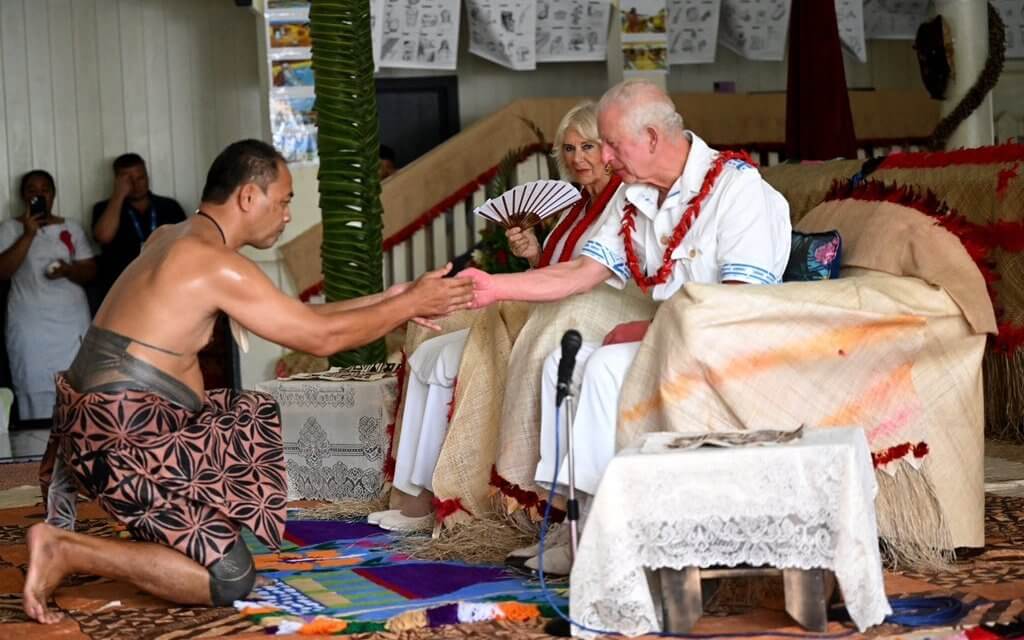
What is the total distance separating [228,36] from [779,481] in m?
9.97

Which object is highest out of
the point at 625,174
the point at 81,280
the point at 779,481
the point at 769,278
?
the point at 625,174

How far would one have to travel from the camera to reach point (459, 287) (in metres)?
4.84

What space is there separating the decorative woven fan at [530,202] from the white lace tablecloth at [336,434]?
1000 millimetres

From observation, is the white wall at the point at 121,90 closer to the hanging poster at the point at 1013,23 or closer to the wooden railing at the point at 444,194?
the wooden railing at the point at 444,194

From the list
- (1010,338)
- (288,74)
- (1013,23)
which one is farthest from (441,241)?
(1013,23)

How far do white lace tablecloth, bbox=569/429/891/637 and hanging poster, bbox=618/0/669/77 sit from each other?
8278mm

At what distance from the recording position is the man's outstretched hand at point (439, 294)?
481 centimetres

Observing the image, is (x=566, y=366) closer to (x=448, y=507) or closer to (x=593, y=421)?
(x=593, y=421)

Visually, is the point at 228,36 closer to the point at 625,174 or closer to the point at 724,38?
the point at 724,38

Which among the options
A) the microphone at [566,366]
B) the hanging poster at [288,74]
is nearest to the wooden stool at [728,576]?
the microphone at [566,366]

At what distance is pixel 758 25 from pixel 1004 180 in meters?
6.50

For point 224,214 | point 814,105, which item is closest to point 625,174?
point 224,214

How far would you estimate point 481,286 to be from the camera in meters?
4.92

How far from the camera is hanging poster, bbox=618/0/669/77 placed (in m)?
11.6
